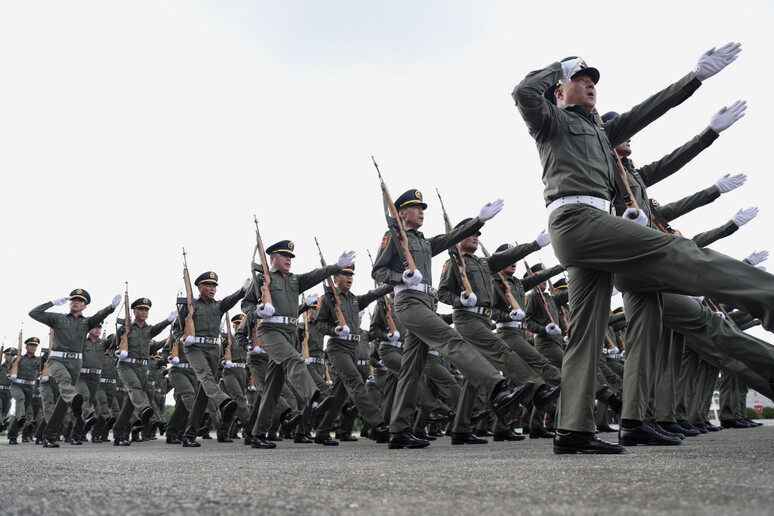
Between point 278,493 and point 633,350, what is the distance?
290cm

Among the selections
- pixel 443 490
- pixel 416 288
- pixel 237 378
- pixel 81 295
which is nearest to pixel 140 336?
pixel 81 295

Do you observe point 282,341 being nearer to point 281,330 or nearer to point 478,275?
point 281,330

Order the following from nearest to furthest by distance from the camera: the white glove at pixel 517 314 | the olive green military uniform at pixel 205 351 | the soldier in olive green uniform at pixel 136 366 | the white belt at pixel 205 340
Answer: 1. the white glove at pixel 517 314
2. the olive green military uniform at pixel 205 351
3. the white belt at pixel 205 340
4. the soldier in olive green uniform at pixel 136 366

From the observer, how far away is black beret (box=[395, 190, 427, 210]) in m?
7.41

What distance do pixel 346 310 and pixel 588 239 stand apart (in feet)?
21.8

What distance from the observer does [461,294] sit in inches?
300

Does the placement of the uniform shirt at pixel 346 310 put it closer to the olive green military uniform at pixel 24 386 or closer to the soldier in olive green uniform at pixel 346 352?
the soldier in olive green uniform at pixel 346 352

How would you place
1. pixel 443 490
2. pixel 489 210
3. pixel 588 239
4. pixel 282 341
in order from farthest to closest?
1. pixel 282 341
2. pixel 489 210
3. pixel 588 239
4. pixel 443 490

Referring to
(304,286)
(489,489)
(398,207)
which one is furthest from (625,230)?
(304,286)

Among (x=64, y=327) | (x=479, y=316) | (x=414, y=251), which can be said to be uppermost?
(x=414, y=251)

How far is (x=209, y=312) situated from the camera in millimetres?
10117

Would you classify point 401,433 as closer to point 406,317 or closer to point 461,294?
point 406,317

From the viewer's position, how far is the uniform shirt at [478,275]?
797 cm

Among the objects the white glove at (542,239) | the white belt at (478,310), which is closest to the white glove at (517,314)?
the white belt at (478,310)
